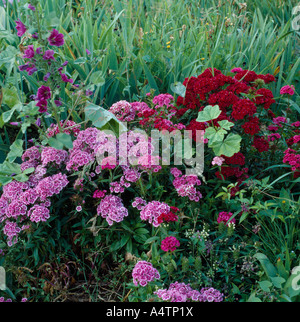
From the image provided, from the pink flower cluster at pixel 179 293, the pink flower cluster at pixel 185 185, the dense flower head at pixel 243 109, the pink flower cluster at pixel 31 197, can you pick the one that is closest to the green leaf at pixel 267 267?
the pink flower cluster at pixel 179 293

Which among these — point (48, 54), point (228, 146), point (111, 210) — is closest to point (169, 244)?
point (111, 210)

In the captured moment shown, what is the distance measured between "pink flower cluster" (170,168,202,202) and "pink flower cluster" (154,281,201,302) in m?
0.46

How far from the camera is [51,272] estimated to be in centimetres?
210

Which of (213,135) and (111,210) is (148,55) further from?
(111,210)

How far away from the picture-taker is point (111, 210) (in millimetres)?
2016

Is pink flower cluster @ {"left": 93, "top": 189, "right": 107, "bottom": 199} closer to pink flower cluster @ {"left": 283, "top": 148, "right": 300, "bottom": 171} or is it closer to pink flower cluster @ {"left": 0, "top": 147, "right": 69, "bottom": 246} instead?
pink flower cluster @ {"left": 0, "top": 147, "right": 69, "bottom": 246}

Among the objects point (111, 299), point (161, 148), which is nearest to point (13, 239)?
point (111, 299)

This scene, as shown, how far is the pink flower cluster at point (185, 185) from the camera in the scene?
2.05 m

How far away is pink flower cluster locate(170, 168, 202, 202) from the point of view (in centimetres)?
205

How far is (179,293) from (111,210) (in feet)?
1.76
